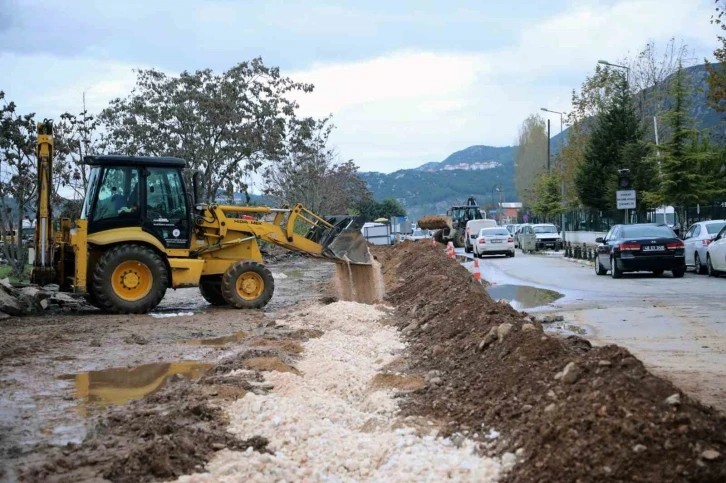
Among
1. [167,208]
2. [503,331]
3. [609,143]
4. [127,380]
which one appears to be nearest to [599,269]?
[167,208]

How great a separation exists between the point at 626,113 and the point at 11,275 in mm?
36662

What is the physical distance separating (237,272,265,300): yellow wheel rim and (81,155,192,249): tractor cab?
1410 millimetres

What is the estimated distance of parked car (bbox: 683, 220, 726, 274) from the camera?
2544 centimetres

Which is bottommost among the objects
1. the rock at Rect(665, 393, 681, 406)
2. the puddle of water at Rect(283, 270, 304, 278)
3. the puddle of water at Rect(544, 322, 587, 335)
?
the puddle of water at Rect(283, 270, 304, 278)

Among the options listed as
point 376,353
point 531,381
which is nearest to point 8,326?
point 376,353

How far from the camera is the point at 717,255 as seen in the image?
2381 centimetres

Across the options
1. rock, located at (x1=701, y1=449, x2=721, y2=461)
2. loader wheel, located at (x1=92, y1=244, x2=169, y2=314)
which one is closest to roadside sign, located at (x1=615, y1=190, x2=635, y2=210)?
loader wheel, located at (x1=92, y1=244, x2=169, y2=314)

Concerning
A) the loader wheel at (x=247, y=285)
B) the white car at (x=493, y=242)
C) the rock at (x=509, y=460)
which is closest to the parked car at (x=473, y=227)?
the white car at (x=493, y=242)

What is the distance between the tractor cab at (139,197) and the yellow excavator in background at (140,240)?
0.02 m

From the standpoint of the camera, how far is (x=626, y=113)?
51.7 m

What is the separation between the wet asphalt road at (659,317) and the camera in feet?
32.1

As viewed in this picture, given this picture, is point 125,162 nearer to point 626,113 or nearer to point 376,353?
point 376,353

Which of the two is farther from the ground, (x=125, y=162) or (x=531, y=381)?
(x=125, y=162)

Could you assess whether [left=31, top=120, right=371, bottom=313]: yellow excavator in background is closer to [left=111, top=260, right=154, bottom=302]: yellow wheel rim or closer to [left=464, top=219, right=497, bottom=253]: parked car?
[left=111, top=260, right=154, bottom=302]: yellow wheel rim
